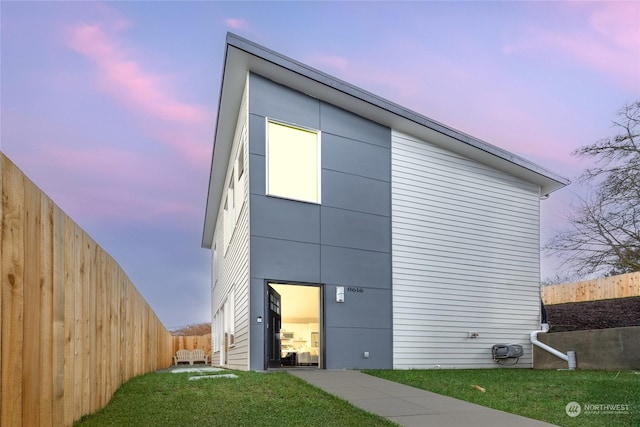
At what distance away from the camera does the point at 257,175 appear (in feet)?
32.3

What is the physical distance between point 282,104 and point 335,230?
9.48 feet

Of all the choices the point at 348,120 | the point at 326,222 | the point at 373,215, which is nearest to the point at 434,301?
the point at 373,215

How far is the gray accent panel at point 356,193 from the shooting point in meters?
10.6

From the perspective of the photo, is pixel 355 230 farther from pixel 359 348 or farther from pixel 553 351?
pixel 553 351

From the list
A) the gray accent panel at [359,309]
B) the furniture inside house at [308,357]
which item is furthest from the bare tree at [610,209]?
the furniture inside house at [308,357]

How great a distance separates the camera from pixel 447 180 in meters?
12.3

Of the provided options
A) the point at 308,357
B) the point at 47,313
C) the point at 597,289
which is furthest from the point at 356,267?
the point at 597,289

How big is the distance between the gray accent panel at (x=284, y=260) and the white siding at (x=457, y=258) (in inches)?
82.5

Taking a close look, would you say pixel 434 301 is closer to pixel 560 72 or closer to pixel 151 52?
pixel 560 72

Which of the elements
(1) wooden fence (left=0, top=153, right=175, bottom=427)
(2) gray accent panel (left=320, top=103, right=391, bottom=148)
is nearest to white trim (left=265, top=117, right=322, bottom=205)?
(2) gray accent panel (left=320, top=103, right=391, bottom=148)

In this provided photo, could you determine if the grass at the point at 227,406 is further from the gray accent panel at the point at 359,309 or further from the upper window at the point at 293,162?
the upper window at the point at 293,162

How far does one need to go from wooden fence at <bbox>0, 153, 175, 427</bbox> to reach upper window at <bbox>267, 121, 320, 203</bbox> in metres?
5.22

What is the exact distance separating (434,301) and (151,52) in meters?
11.7

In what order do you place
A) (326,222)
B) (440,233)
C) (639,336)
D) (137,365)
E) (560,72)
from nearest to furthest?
1. (137,365)
2. (639,336)
3. (326,222)
4. (440,233)
5. (560,72)
